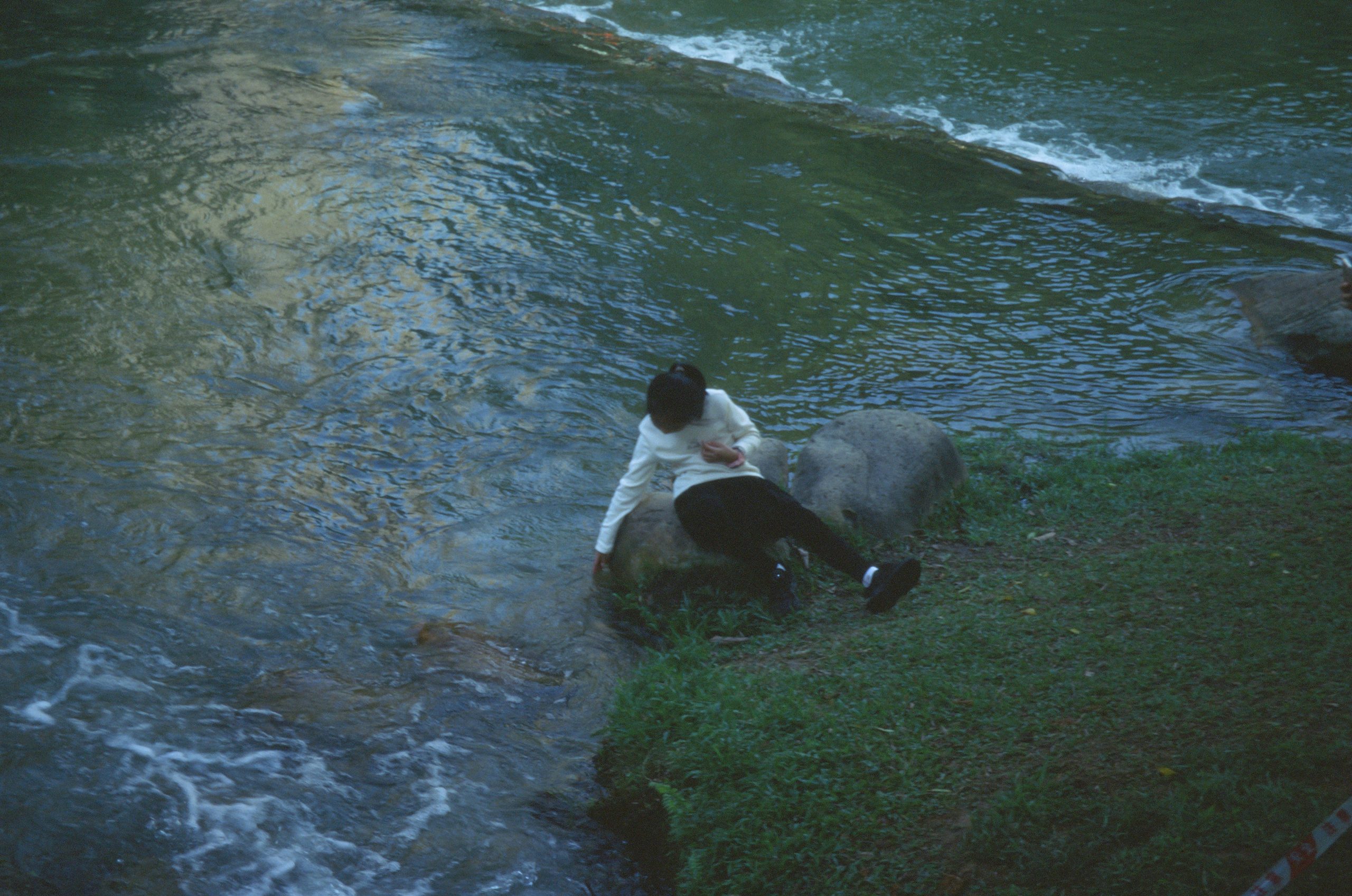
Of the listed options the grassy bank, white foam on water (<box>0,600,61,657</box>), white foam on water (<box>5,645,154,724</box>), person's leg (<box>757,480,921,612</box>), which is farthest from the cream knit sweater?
white foam on water (<box>0,600,61,657</box>)

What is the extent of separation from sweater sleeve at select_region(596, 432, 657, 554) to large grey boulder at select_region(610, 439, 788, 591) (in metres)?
0.09

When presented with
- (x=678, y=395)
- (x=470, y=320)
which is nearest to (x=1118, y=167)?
(x=470, y=320)

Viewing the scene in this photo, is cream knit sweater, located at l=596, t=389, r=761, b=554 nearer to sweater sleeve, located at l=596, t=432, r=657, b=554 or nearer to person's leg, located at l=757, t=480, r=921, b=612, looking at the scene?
sweater sleeve, located at l=596, t=432, r=657, b=554

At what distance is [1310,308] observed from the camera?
29.4 feet

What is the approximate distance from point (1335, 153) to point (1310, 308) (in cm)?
522

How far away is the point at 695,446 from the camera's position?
574 cm

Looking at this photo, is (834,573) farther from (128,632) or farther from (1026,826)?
(128,632)

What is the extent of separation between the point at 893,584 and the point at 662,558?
1.26 metres

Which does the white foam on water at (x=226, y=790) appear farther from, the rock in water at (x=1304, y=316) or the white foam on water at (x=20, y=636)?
the rock in water at (x=1304, y=316)

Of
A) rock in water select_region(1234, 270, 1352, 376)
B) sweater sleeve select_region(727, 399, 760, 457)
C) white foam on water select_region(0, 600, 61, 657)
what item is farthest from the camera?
rock in water select_region(1234, 270, 1352, 376)

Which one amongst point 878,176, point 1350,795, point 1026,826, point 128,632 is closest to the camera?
point 1350,795

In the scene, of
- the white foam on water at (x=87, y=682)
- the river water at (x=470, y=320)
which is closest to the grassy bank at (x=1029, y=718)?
the river water at (x=470, y=320)

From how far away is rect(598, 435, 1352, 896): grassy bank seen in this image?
3414 mm

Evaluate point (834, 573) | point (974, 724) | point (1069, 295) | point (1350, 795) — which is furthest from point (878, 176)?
point (1350, 795)
